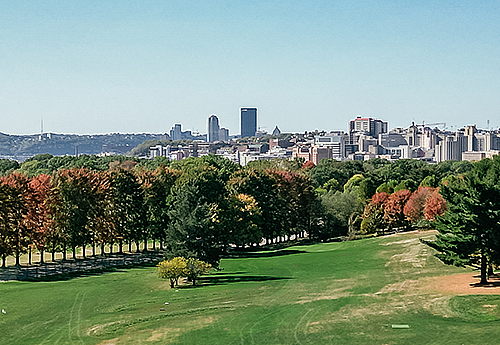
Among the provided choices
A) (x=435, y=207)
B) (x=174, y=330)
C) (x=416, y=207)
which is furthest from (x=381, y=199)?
(x=174, y=330)

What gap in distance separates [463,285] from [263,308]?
1191 centimetres

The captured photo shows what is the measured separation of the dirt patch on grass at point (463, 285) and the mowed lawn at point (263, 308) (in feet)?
1.72

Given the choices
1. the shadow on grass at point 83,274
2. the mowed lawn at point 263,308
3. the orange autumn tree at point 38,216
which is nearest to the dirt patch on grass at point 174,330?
the mowed lawn at point 263,308

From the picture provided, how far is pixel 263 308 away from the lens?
1236 inches

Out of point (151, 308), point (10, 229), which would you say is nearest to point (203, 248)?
point (151, 308)

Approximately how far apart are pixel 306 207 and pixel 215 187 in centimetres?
1940

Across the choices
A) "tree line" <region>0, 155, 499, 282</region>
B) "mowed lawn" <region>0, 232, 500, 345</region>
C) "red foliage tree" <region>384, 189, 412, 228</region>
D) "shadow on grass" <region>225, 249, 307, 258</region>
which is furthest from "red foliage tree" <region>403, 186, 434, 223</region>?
"mowed lawn" <region>0, 232, 500, 345</region>

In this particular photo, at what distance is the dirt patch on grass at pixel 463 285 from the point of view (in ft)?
104

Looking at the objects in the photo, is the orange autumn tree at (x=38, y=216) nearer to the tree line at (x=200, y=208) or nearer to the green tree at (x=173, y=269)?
the tree line at (x=200, y=208)

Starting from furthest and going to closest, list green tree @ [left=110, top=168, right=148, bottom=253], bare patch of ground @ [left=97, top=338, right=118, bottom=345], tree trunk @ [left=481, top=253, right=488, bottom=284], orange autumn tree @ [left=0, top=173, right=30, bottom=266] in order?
green tree @ [left=110, top=168, right=148, bottom=253] < orange autumn tree @ [left=0, top=173, right=30, bottom=266] < tree trunk @ [left=481, top=253, right=488, bottom=284] < bare patch of ground @ [left=97, top=338, right=118, bottom=345]

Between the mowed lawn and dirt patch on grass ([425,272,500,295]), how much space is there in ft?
1.72

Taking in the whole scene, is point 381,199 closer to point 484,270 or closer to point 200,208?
point 200,208

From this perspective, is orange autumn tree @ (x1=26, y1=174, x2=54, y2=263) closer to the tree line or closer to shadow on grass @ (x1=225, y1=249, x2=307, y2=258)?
the tree line

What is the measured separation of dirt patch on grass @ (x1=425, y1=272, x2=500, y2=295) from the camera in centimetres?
3173
